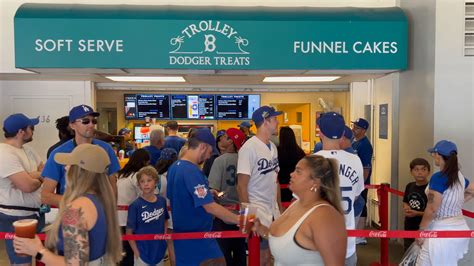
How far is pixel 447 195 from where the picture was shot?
3.68 m

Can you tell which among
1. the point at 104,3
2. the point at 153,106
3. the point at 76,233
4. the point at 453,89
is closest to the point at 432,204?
the point at 453,89

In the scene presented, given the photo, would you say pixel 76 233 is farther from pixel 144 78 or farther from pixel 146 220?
pixel 144 78

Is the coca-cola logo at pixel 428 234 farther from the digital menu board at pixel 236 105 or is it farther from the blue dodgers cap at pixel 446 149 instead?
the digital menu board at pixel 236 105

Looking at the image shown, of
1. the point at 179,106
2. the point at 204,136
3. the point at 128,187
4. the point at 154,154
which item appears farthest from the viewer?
the point at 179,106

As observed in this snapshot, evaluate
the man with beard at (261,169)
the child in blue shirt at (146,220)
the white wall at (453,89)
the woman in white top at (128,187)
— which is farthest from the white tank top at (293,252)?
the white wall at (453,89)

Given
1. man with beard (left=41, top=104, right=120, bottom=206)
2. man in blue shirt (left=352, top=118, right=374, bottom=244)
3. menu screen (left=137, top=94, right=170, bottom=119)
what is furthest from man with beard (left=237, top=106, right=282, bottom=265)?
menu screen (left=137, top=94, right=170, bottom=119)

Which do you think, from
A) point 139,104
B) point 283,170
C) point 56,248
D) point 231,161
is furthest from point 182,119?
point 56,248

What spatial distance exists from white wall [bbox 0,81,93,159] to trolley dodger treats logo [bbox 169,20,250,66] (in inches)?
100

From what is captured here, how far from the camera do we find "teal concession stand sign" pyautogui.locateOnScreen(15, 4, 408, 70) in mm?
5168

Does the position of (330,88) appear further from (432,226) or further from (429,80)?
(432,226)

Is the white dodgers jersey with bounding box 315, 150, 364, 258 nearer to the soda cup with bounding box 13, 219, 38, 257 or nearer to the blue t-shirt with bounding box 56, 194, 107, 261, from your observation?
the blue t-shirt with bounding box 56, 194, 107, 261

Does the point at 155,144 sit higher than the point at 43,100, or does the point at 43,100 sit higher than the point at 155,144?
the point at 43,100

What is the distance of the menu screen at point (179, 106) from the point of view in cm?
866

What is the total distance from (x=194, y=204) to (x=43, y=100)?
4.96m
